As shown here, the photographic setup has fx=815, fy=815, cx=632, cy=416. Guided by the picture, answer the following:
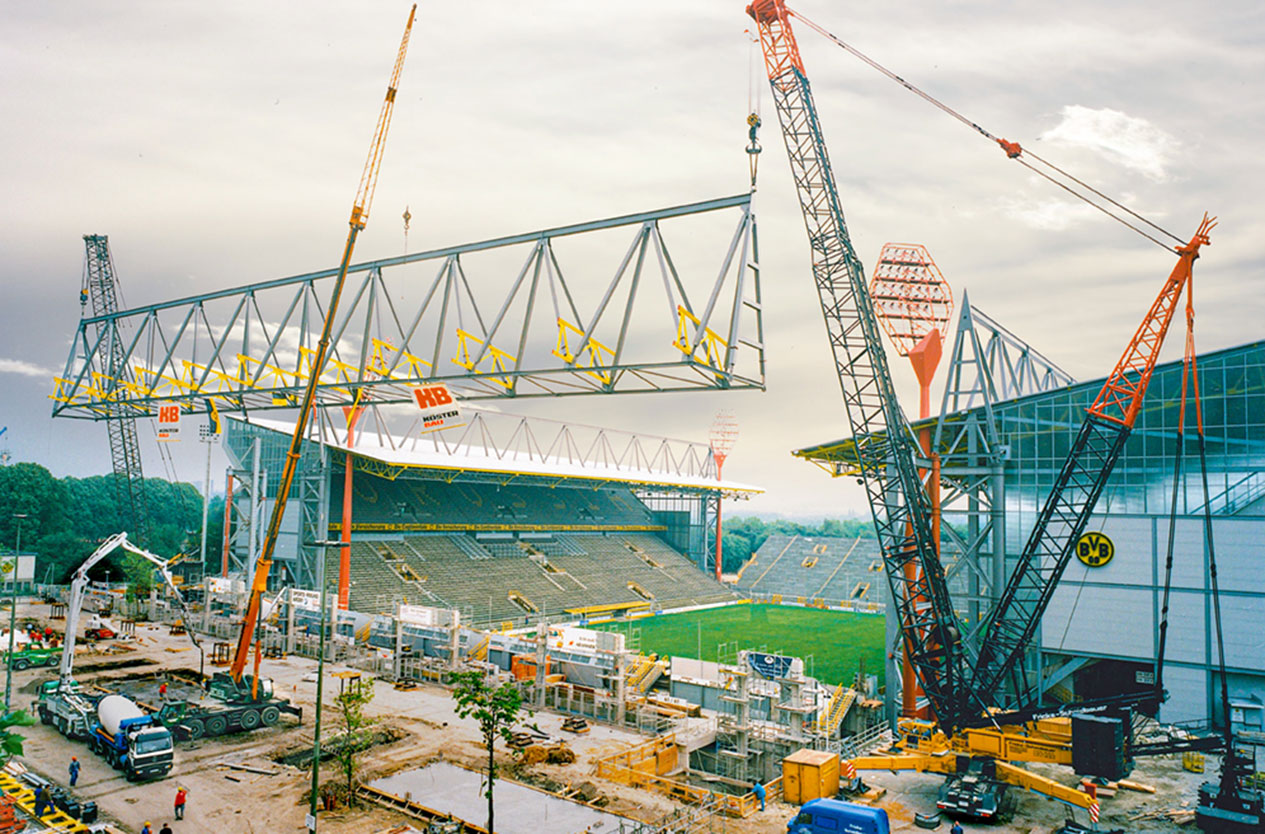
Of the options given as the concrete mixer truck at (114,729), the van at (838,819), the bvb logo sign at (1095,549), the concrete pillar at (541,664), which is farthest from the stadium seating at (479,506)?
the bvb logo sign at (1095,549)

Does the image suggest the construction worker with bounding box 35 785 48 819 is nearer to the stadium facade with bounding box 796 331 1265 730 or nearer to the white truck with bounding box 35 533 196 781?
the white truck with bounding box 35 533 196 781

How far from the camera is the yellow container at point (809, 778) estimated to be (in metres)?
25.5

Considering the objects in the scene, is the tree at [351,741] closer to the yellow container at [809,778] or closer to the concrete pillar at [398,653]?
the concrete pillar at [398,653]

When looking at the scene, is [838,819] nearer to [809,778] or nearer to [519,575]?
[809,778]

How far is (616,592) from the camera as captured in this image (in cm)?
7738

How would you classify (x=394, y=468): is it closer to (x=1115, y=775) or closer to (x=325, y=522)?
(x=325, y=522)

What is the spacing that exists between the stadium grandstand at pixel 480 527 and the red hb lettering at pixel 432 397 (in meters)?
24.0

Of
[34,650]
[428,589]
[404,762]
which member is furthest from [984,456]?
[34,650]

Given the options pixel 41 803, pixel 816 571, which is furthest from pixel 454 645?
pixel 816 571

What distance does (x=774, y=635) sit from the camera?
65.7 meters

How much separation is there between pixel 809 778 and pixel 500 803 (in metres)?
9.61

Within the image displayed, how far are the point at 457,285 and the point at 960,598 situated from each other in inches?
1060

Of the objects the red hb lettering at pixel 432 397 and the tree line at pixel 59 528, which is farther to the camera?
the tree line at pixel 59 528

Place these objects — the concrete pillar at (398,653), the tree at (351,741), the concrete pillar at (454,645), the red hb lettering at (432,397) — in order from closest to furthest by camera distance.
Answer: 1. the red hb lettering at (432,397)
2. the tree at (351,741)
3. the concrete pillar at (454,645)
4. the concrete pillar at (398,653)
